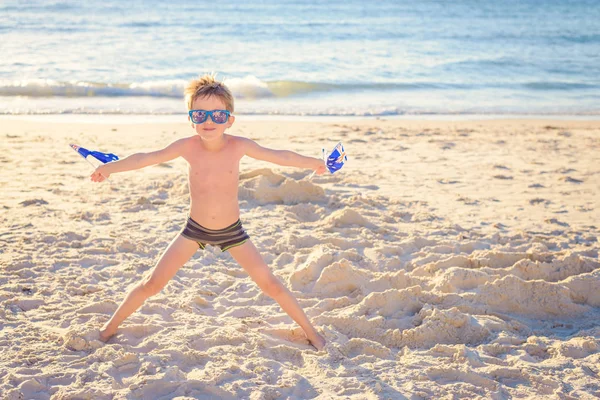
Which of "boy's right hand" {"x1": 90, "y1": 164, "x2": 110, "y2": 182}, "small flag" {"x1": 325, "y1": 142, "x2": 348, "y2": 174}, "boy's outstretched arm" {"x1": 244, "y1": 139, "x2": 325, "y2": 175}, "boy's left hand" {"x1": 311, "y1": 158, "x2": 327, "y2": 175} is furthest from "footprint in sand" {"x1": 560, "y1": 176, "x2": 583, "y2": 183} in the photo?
"boy's right hand" {"x1": 90, "y1": 164, "x2": 110, "y2": 182}

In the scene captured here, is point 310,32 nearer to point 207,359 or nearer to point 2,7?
point 2,7

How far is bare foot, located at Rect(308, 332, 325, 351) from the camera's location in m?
3.65

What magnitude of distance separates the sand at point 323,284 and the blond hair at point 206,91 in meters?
1.28

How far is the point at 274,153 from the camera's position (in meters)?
3.54

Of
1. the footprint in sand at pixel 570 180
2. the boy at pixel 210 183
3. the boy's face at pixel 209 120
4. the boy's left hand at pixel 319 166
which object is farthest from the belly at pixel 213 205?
the footprint in sand at pixel 570 180

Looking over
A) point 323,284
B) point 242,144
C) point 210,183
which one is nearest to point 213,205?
point 210,183

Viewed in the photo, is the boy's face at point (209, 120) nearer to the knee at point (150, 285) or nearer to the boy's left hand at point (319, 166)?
the boy's left hand at point (319, 166)

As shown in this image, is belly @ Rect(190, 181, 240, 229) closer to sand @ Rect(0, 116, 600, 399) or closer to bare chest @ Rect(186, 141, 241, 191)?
bare chest @ Rect(186, 141, 241, 191)

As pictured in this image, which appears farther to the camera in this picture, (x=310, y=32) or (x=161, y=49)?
(x=310, y=32)

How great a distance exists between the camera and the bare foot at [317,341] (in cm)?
365

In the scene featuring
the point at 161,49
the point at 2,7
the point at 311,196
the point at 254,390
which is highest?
the point at 2,7

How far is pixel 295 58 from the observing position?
1747 cm

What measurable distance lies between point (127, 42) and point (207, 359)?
17300 mm

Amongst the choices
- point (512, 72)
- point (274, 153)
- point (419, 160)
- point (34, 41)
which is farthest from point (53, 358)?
point (34, 41)
